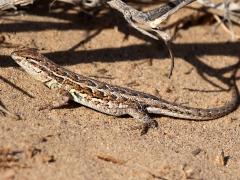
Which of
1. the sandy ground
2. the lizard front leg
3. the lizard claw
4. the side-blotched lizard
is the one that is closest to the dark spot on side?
the side-blotched lizard

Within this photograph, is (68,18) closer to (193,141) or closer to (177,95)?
(177,95)

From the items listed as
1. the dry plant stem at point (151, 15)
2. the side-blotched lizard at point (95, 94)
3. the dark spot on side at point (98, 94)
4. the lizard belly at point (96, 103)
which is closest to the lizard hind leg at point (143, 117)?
the side-blotched lizard at point (95, 94)

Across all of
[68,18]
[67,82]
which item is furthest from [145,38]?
[67,82]

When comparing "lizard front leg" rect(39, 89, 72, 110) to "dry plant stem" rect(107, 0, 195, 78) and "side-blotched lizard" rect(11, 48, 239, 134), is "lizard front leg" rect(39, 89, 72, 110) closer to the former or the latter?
"side-blotched lizard" rect(11, 48, 239, 134)

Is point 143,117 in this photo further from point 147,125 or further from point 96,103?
point 96,103

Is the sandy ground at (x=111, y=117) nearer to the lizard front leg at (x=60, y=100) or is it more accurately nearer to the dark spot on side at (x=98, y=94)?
the lizard front leg at (x=60, y=100)

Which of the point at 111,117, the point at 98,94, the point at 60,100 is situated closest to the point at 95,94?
the point at 98,94
